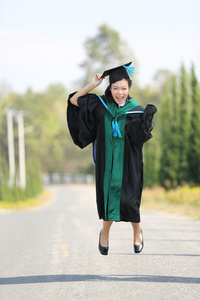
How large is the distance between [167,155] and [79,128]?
2689cm

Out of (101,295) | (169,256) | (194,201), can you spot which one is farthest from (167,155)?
(101,295)

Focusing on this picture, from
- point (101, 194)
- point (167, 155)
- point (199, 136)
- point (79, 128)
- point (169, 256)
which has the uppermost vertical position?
point (79, 128)

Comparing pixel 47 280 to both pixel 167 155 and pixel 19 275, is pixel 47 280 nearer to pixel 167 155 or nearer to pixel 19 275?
pixel 19 275

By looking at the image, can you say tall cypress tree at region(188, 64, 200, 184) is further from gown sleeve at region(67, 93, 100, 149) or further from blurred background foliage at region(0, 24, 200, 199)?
gown sleeve at region(67, 93, 100, 149)

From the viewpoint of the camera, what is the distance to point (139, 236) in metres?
6.05

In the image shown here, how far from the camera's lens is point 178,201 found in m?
25.2

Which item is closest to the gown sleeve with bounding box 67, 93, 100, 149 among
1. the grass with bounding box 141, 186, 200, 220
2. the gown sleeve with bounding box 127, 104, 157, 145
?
the gown sleeve with bounding box 127, 104, 157, 145

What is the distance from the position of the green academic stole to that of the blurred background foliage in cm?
2203

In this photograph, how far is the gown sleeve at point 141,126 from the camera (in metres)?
5.59

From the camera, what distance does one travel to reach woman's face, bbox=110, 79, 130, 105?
19.2 ft

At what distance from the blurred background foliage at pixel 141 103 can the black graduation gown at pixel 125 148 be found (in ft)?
71.9

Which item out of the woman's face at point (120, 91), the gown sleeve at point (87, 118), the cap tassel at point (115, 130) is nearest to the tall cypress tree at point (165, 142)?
the gown sleeve at point (87, 118)

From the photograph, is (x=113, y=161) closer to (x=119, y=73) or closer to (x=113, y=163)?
(x=113, y=163)

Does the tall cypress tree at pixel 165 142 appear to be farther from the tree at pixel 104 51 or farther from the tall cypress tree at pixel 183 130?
the tree at pixel 104 51
